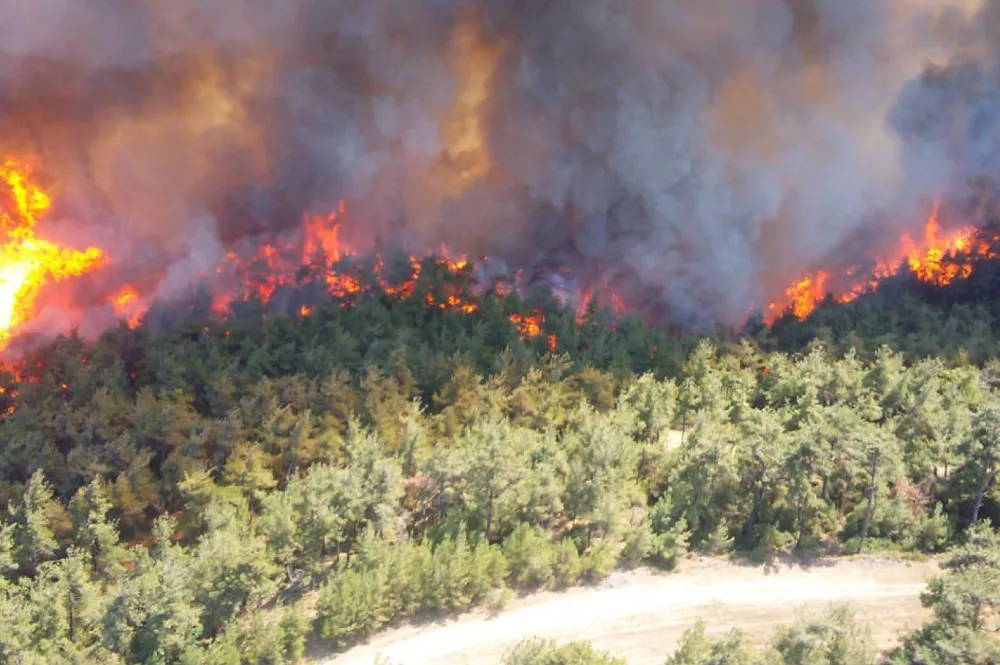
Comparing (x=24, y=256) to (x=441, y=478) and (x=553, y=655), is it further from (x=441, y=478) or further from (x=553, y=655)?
(x=553, y=655)

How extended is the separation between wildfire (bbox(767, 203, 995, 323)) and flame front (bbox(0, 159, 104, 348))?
5619 centimetres

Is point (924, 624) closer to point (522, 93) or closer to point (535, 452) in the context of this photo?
point (535, 452)

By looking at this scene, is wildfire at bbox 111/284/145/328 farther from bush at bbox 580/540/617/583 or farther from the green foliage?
the green foliage

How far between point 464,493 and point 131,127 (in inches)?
1945

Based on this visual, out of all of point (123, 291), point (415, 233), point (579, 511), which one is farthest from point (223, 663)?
point (415, 233)

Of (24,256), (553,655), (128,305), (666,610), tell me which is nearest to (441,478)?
(553,655)

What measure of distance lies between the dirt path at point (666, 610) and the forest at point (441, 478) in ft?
3.32

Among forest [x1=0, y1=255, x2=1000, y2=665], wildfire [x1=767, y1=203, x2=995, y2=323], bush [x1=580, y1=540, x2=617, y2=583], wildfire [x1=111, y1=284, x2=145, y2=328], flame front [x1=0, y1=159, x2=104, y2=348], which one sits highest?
flame front [x1=0, y1=159, x2=104, y2=348]

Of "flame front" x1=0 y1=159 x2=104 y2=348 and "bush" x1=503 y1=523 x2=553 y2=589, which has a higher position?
"flame front" x1=0 y1=159 x2=104 y2=348

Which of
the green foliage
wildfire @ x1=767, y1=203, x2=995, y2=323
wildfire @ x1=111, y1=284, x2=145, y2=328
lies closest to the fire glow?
wildfire @ x1=111, y1=284, x2=145, y2=328

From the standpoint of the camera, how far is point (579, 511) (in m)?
40.0

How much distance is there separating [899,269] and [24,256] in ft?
236

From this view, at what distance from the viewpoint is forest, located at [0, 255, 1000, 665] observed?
111 ft

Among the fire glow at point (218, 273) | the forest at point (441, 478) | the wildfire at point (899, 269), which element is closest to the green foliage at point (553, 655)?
the forest at point (441, 478)
